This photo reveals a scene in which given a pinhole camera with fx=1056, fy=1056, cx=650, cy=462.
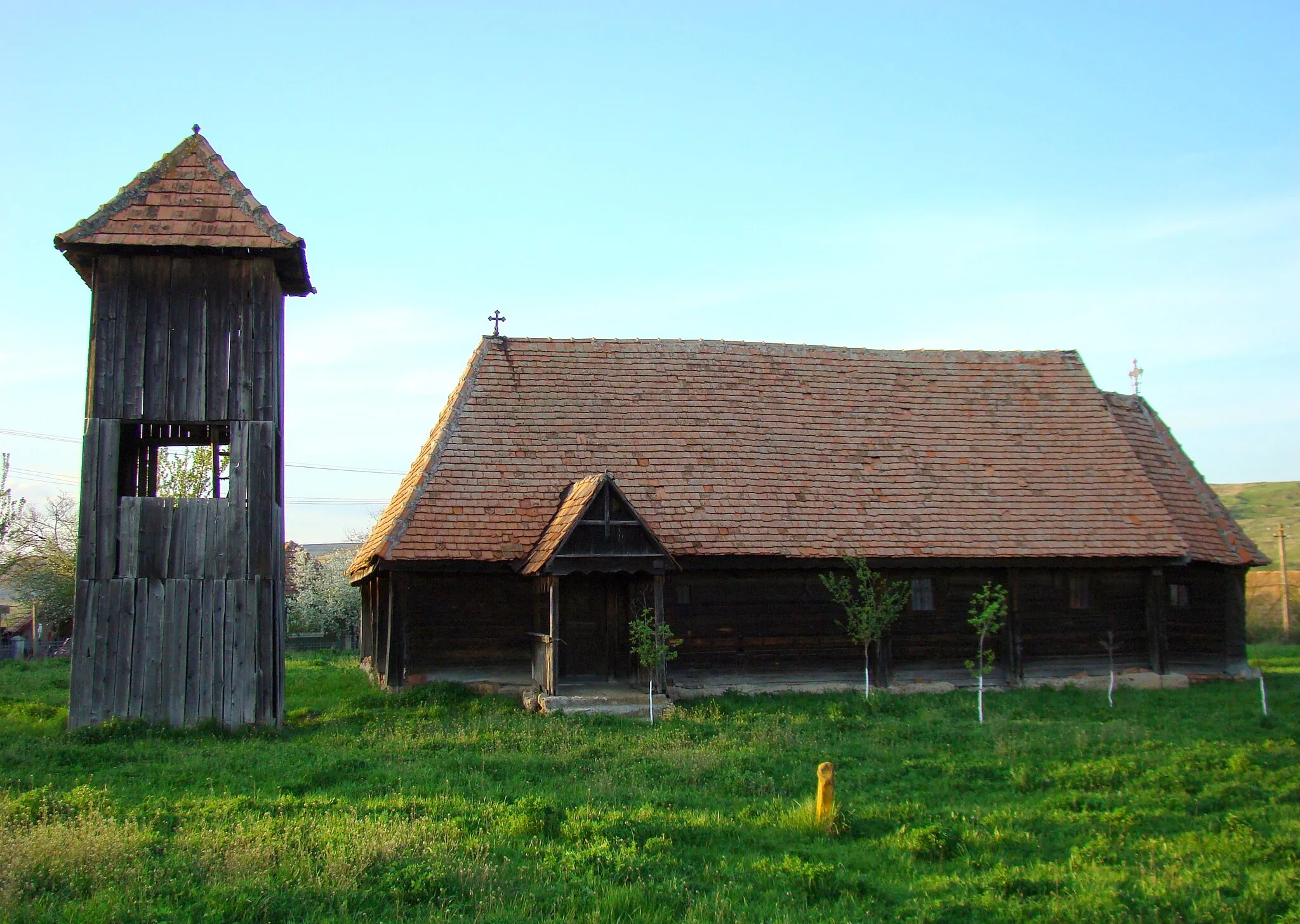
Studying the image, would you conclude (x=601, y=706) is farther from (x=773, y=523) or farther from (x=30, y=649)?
(x=30, y=649)

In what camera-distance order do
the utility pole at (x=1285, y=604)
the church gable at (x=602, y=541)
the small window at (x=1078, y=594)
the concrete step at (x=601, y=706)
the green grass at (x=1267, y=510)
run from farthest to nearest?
the green grass at (x=1267, y=510)
the utility pole at (x=1285, y=604)
the small window at (x=1078, y=594)
the church gable at (x=602, y=541)
the concrete step at (x=601, y=706)

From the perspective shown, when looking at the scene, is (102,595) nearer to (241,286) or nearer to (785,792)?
(241,286)

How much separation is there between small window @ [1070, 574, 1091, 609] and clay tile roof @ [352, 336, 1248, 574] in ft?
3.67

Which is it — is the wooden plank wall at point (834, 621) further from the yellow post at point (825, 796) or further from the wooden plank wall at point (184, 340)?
the yellow post at point (825, 796)

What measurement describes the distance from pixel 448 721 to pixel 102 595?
552cm

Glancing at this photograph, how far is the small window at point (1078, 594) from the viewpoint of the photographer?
21828 mm

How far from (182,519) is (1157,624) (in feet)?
61.1

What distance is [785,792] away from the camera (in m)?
11.7

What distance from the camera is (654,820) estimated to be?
10.2 metres

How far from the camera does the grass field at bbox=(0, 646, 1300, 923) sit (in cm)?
802

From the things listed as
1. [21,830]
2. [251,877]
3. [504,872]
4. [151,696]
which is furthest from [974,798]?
[151,696]

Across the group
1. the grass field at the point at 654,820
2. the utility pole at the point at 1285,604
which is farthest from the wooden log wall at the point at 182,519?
the utility pole at the point at 1285,604

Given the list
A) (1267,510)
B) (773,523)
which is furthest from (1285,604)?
(1267,510)

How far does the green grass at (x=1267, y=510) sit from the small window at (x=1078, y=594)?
244 feet
